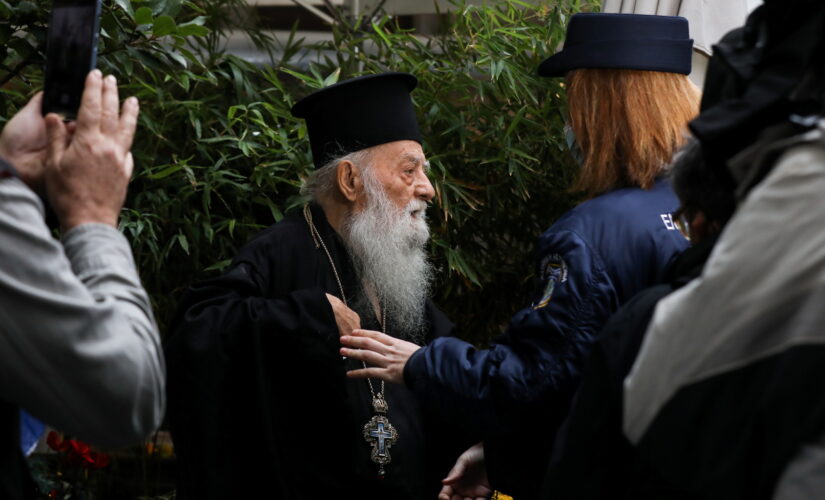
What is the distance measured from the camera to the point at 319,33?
20.2ft

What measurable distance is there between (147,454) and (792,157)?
394cm

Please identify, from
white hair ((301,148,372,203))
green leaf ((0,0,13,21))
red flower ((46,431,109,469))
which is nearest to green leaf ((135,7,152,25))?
green leaf ((0,0,13,21))

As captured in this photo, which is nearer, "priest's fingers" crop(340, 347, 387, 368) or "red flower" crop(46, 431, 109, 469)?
"priest's fingers" crop(340, 347, 387, 368)

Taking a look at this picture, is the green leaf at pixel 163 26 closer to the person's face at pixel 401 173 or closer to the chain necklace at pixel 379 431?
the person's face at pixel 401 173

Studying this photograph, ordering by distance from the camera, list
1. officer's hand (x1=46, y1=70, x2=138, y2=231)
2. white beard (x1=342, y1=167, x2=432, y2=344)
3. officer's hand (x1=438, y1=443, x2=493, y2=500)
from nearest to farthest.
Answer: officer's hand (x1=46, y1=70, x2=138, y2=231) < officer's hand (x1=438, y1=443, x2=493, y2=500) < white beard (x1=342, y1=167, x2=432, y2=344)

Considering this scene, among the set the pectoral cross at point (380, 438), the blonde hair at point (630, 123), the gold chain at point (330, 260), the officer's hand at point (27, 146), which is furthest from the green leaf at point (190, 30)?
the officer's hand at point (27, 146)

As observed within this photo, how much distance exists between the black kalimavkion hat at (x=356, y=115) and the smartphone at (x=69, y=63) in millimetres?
1929

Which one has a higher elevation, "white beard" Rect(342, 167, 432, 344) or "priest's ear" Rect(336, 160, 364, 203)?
"priest's ear" Rect(336, 160, 364, 203)

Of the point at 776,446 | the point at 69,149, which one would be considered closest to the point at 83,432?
the point at 69,149

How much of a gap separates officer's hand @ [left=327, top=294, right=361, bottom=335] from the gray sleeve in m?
1.62

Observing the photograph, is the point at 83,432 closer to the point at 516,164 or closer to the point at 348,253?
the point at 348,253

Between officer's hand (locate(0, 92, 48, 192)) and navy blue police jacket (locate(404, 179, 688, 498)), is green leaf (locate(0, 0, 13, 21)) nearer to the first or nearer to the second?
officer's hand (locate(0, 92, 48, 192))

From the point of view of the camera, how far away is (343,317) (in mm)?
3393

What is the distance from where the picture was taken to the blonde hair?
9.61 feet
